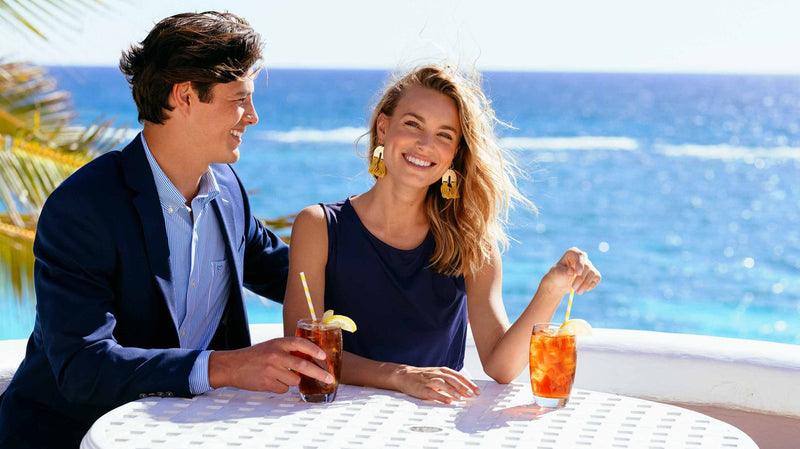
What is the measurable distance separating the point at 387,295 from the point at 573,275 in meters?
0.62

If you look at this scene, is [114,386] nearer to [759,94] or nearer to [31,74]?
[31,74]

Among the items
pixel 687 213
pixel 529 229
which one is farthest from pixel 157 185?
pixel 687 213

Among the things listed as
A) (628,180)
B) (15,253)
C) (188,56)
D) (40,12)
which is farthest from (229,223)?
(628,180)

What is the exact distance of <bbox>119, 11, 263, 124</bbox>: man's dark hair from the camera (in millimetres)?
2309

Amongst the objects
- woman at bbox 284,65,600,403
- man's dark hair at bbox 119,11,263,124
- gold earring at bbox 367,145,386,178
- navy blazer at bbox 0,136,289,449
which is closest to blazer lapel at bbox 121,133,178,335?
navy blazer at bbox 0,136,289,449

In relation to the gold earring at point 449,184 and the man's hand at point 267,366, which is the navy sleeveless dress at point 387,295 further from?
the man's hand at point 267,366

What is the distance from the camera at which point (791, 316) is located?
1227cm

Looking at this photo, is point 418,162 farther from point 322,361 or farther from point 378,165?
point 322,361

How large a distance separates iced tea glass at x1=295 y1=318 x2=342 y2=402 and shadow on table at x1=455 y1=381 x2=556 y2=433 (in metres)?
0.26

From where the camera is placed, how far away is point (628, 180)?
76.1 feet

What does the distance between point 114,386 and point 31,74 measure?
2.38m

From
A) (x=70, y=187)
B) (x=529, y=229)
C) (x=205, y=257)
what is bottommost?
(x=529, y=229)

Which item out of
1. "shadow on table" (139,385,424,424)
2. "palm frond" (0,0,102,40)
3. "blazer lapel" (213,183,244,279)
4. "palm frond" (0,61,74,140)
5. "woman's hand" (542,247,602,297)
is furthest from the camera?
"palm frond" (0,61,74,140)

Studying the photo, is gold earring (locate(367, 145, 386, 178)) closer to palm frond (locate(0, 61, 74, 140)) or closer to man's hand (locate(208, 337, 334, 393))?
man's hand (locate(208, 337, 334, 393))
